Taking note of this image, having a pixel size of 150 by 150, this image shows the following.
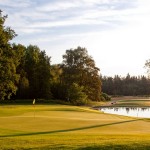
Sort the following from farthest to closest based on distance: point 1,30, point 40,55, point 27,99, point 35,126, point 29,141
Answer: point 40,55
point 27,99
point 1,30
point 35,126
point 29,141

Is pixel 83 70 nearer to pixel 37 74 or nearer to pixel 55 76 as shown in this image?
pixel 55 76

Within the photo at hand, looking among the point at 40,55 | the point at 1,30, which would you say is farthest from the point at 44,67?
the point at 1,30

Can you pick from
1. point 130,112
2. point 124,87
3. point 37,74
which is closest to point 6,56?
point 130,112

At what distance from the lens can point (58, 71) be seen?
325 ft

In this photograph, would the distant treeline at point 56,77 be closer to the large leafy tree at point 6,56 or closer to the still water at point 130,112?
the still water at point 130,112

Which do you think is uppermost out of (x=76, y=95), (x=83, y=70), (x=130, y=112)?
(x=83, y=70)

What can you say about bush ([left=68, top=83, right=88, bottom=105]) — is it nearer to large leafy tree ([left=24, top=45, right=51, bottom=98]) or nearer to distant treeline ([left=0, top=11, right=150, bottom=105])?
distant treeline ([left=0, top=11, right=150, bottom=105])

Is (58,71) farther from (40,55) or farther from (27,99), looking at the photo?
(27,99)

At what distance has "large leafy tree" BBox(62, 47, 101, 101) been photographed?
94.0 meters

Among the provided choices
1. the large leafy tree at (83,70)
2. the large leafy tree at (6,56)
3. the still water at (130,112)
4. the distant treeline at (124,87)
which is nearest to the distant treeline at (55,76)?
the large leafy tree at (83,70)

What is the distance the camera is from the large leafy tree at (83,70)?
94000mm

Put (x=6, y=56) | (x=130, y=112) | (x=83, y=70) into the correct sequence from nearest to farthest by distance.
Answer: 1. (x=6, y=56)
2. (x=130, y=112)
3. (x=83, y=70)

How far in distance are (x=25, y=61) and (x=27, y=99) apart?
10.3 m

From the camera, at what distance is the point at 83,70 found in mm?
94188
